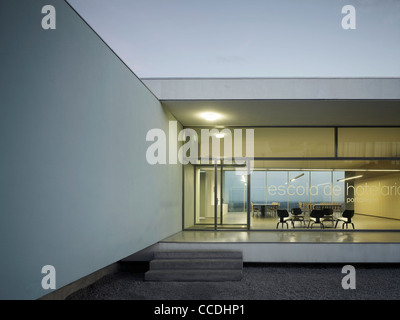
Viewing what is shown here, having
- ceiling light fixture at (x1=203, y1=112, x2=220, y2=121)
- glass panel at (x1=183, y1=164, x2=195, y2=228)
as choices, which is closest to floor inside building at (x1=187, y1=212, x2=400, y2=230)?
glass panel at (x1=183, y1=164, x2=195, y2=228)

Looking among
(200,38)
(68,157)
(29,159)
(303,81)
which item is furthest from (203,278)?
(200,38)

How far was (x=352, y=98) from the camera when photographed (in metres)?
6.25

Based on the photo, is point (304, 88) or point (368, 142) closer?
point (304, 88)

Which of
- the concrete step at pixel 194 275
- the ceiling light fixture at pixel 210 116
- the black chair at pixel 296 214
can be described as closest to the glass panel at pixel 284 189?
the black chair at pixel 296 214

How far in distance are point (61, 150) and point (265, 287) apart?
411 cm

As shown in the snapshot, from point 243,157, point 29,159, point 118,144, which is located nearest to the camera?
point 29,159

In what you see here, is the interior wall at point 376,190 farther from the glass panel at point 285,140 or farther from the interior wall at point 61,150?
the interior wall at point 61,150

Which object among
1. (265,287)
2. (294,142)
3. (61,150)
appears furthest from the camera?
(294,142)

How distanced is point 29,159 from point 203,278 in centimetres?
406

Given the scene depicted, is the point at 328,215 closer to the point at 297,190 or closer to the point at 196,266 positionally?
the point at 297,190

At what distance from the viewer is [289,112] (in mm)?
7199

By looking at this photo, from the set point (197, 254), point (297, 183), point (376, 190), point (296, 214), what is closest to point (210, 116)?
point (197, 254)

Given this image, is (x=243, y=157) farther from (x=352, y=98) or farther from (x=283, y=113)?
(x=352, y=98)

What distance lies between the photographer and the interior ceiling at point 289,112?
6516mm
